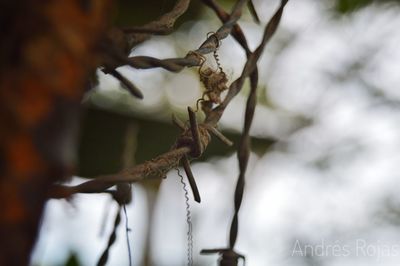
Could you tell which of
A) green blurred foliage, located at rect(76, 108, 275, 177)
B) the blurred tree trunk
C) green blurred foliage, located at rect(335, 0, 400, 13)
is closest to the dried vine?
the blurred tree trunk

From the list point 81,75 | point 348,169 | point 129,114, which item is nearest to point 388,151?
point 348,169

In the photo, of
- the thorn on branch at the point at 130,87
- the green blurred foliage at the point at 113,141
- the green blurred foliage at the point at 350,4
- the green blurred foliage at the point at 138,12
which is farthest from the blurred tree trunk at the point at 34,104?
the green blurred foliage at the point at 350,4

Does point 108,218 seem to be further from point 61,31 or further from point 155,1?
point 155,1

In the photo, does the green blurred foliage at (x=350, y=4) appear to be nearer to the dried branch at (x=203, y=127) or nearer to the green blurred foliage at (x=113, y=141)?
the green blurred foliage at (x=113, y=141)

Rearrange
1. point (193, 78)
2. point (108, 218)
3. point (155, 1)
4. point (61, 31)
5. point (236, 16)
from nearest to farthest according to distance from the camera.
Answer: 1. point (61, 31)
2. point (236, 16)
3. point (108, 218)
4. point (155, 1)
5. point (193, 78)

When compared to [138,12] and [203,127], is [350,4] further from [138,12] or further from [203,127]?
[203,127]

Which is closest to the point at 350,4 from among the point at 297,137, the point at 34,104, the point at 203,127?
the point at 297,137
